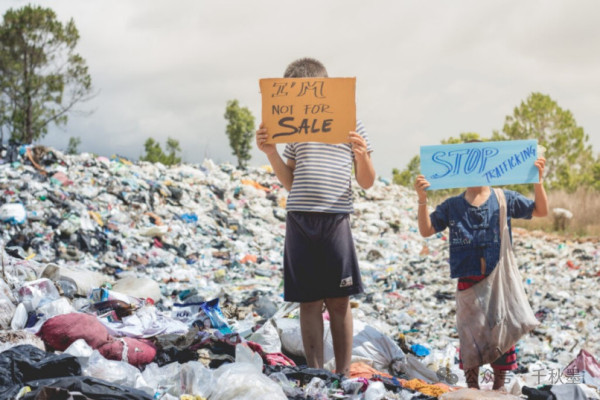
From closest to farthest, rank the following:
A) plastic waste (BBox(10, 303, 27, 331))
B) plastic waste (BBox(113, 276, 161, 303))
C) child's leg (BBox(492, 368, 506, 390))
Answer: child's leg (BBox(492, 368, 506, 390))
plastic waste (BBox(10, 303, 27, 331))
plastic waste (BBox(113, 276, 161, 303))

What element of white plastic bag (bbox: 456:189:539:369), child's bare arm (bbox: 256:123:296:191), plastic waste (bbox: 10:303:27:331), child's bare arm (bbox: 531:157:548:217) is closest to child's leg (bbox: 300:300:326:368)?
child's bare arm (bbox: 256:123:296:191)

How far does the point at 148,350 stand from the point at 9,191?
6.96 meters

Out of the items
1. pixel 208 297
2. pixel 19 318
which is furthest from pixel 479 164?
pixel 208 297

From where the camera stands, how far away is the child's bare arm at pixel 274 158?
9.63 feet

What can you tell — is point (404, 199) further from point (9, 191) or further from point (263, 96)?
point (263, 96)

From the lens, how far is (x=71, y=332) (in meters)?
2.88

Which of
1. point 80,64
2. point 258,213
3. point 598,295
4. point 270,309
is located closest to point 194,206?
point 258,213

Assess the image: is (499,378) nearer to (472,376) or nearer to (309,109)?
(472,376)

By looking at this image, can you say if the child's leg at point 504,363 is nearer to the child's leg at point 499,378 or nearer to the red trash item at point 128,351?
the child's leg at point 499,378

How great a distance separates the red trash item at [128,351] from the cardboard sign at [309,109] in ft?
4.12

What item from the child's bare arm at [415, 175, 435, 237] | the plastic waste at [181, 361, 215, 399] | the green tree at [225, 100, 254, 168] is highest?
the green tree at [225, 100, 254, 168]

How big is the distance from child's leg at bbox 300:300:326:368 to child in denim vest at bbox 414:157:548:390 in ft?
2.37

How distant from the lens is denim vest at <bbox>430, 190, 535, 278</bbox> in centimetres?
290

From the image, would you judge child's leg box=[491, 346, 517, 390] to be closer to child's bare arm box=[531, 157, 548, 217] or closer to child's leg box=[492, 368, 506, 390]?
Answer: child's leg box=[492, 368, 506, 390]
